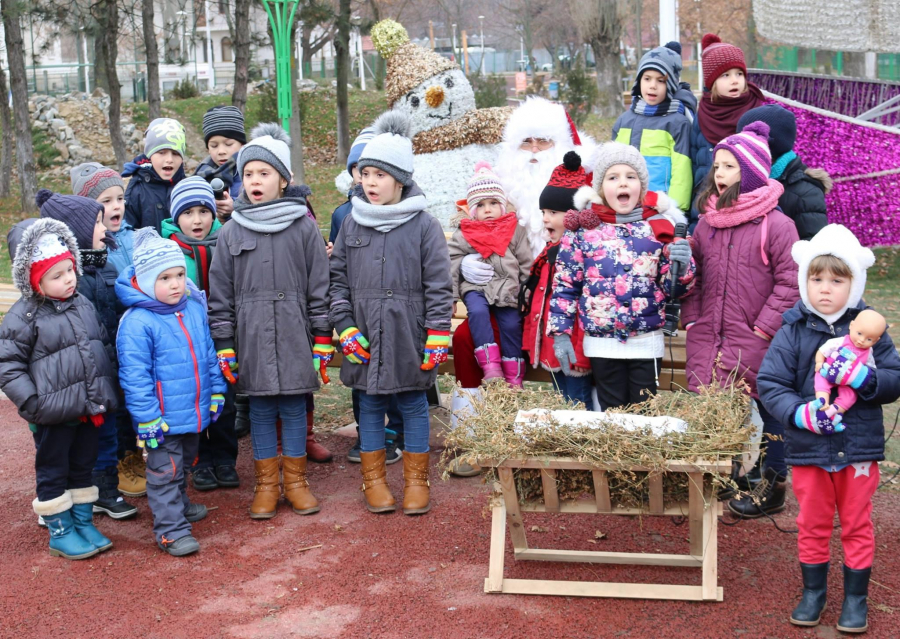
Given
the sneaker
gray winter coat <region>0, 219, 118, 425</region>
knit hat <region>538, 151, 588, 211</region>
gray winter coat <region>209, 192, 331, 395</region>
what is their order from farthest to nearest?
knit hat <region>538, 151, 588, 211</region> < gray winter coat <region>209, 192, 331, 395</region> < the sneaker < gray winter coat <region>0, 219, 118, 425</region>

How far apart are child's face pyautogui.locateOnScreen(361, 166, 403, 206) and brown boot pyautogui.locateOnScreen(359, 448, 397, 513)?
1.33 metres

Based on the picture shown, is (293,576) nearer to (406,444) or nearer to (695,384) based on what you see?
(406,444)

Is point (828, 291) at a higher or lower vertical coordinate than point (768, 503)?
higher

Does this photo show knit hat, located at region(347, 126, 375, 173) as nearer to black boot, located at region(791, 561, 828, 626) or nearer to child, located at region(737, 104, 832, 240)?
child, located at region(737, 104, 832, 240)

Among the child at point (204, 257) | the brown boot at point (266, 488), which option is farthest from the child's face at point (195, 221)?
the brown boot at point (266, 488)

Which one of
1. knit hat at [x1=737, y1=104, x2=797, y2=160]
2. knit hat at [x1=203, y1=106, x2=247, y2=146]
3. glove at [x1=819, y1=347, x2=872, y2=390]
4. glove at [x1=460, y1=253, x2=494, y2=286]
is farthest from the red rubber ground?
knit hat at [x1=203, y1=106, x2=247, y2=146]

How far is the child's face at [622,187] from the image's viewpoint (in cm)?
467

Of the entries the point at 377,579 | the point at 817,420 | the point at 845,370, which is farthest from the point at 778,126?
the point at 377,579

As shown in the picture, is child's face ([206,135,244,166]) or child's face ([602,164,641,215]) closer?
child's face ([602,164,641,215])

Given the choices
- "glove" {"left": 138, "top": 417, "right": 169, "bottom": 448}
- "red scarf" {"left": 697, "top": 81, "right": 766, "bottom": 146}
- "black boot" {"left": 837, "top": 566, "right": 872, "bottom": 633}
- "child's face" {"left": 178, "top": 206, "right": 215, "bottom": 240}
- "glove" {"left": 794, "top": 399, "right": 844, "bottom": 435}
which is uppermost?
"red scarf" {"left": 697, "top": 81, "right": 766, "bottom": 146}

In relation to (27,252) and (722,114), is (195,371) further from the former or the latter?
(722,114)

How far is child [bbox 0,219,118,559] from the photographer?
173 inches

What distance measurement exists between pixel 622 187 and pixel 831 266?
1.23 meters

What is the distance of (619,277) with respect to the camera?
15.3ft
